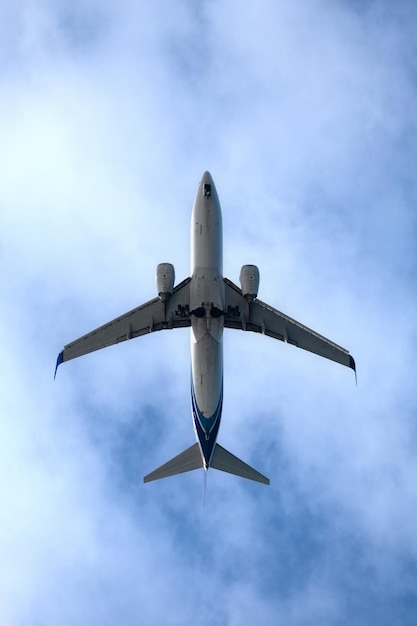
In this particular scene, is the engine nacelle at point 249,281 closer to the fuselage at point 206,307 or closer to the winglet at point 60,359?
the fuselage at point 206,307

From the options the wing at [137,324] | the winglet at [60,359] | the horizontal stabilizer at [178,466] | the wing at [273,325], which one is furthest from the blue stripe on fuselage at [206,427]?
the winglet at [60,359]

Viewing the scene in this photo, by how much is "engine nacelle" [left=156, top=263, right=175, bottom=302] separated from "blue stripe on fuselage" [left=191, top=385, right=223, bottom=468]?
250 inches

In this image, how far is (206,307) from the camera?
2459 inches

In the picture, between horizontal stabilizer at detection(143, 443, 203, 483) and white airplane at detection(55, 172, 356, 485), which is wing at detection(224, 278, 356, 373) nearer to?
white airplane at detection(55, 172, 356, 485)

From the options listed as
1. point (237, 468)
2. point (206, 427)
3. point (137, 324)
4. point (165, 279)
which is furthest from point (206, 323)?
point (237, 468)

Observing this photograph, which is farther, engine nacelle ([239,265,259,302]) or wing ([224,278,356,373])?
wing ([224,278,356,373])

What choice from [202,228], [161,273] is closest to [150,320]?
[161,273]

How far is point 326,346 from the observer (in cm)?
6644

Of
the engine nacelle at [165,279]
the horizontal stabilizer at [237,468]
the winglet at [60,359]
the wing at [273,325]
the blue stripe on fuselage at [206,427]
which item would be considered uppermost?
the engine nacelle at [165,279]

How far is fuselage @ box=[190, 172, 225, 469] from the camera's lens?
6197 centimetres

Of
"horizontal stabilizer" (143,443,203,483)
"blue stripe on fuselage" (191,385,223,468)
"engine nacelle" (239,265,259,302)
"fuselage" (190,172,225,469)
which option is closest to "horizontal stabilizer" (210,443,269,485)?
"horizontal stabilizer" (143,443,203,483)

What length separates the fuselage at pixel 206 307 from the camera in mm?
61969

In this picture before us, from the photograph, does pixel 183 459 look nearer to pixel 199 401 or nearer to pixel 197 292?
pixel 199 401

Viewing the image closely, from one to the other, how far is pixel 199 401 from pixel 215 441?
3.45 meters
